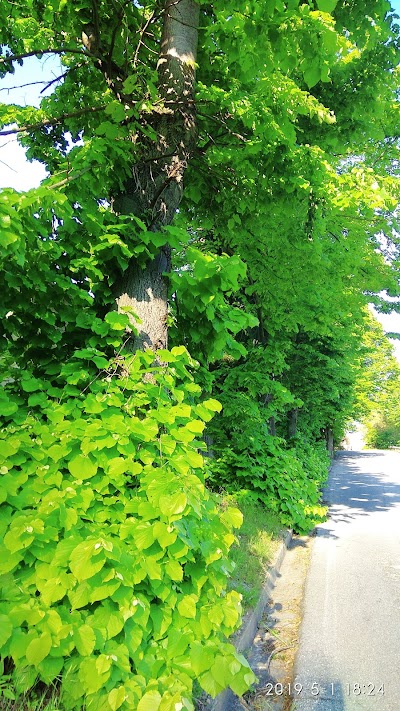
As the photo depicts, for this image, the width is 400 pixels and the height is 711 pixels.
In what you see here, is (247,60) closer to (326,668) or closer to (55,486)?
(55,486)

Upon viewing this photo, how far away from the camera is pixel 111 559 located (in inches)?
81.0

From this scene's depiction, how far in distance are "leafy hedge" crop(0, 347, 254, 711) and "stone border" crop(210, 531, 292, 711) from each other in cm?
96

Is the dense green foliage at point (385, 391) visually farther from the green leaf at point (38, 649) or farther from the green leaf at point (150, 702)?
the green leaf at point (38, 649)

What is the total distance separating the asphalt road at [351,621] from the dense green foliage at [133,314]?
1.39 metres

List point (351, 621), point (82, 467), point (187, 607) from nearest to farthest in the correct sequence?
point (187, 607), point (82, 467), point (351, 621)

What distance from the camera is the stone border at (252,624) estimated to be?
2908 mm

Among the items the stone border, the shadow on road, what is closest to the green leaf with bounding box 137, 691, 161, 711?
the stone border

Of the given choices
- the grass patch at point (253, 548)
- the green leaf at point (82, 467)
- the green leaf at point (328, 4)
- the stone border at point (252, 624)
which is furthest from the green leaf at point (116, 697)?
the green leaf at point (328, 4)

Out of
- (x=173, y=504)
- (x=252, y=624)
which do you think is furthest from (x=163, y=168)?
(x=252, y=624)

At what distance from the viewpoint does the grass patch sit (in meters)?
4.43

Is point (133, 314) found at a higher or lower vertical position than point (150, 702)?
higher

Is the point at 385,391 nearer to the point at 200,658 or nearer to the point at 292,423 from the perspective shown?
the point at 292,423

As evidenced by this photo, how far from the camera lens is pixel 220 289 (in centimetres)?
328

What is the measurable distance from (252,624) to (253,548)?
1.47 m
